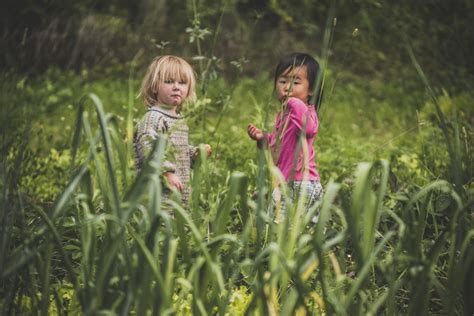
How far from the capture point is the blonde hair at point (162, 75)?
334 cm

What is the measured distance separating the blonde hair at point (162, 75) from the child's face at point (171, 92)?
2 cm

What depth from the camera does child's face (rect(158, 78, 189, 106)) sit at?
3350mm

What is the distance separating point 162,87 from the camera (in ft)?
11.0

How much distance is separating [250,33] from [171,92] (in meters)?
5.39

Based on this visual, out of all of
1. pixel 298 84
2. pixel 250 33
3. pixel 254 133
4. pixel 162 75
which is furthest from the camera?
pixel 250 33

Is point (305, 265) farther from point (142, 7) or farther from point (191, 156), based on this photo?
point (142, 7)

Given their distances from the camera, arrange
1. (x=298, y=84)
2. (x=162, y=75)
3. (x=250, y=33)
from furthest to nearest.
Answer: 1. (x=250, y=33)
2. (x=298, y=84)
3. (x=162, y=75)

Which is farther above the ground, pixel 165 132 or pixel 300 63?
pixel 300 63

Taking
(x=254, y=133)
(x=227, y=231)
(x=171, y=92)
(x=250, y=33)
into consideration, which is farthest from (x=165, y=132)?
(x=250, y=33)

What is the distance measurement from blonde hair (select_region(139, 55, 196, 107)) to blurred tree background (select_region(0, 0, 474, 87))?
14.6 ft

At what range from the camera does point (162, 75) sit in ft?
10.9

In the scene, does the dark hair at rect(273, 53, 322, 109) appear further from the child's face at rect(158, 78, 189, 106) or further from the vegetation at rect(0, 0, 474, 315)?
the child's face at rect(158, 78, 189, 106)

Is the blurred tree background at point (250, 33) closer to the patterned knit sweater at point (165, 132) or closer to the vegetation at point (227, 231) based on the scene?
the vegetation at point (227, 231)

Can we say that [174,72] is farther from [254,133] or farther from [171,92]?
[254,133]
